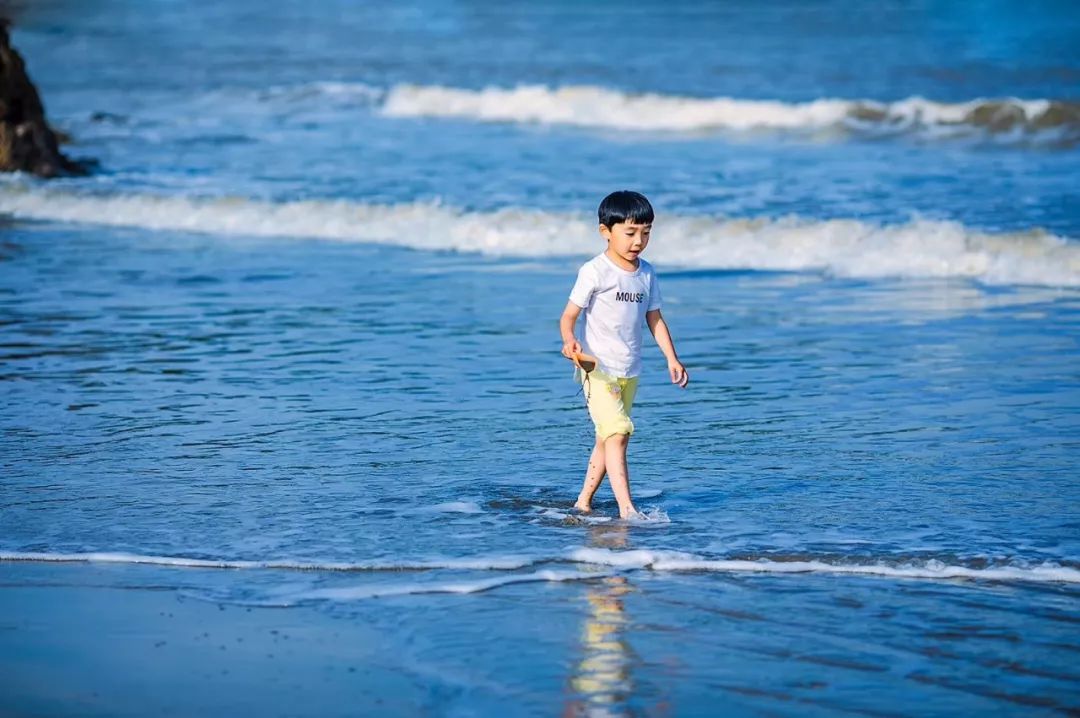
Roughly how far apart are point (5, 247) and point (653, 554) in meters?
11.2

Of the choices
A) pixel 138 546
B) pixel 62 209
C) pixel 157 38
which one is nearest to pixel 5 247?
pixel 62 209

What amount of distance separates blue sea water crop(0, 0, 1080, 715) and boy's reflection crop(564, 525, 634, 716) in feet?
0.04

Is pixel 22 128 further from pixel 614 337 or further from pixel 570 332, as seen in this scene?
pixel 570 332

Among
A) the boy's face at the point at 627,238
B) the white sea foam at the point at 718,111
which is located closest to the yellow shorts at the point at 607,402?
the boy's face at the point at 627,238

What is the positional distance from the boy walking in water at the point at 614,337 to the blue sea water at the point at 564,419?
0.78 ft

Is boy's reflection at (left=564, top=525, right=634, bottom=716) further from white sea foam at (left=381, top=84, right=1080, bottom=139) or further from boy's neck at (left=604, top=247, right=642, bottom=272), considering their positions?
white sea foam at (left=381, top=84, right=1080, bottom=139)

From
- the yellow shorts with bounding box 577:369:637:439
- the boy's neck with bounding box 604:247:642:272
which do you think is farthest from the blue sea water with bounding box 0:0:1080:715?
the boy's neck with bounding box 604:247:642:272

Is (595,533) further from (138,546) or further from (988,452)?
(988,452)

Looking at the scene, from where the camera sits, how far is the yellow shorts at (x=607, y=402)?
6.36 m

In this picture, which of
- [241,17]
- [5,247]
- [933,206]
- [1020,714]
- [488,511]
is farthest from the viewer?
[241,17]

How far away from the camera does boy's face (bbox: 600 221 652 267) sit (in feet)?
20.3

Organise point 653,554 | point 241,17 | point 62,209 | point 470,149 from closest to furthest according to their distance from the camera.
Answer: point 653,554, point 62,209, point 470,149, point 241,17

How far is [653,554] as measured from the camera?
574 centimetres

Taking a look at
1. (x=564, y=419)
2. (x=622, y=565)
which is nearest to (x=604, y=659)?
(x=622, y=565)
